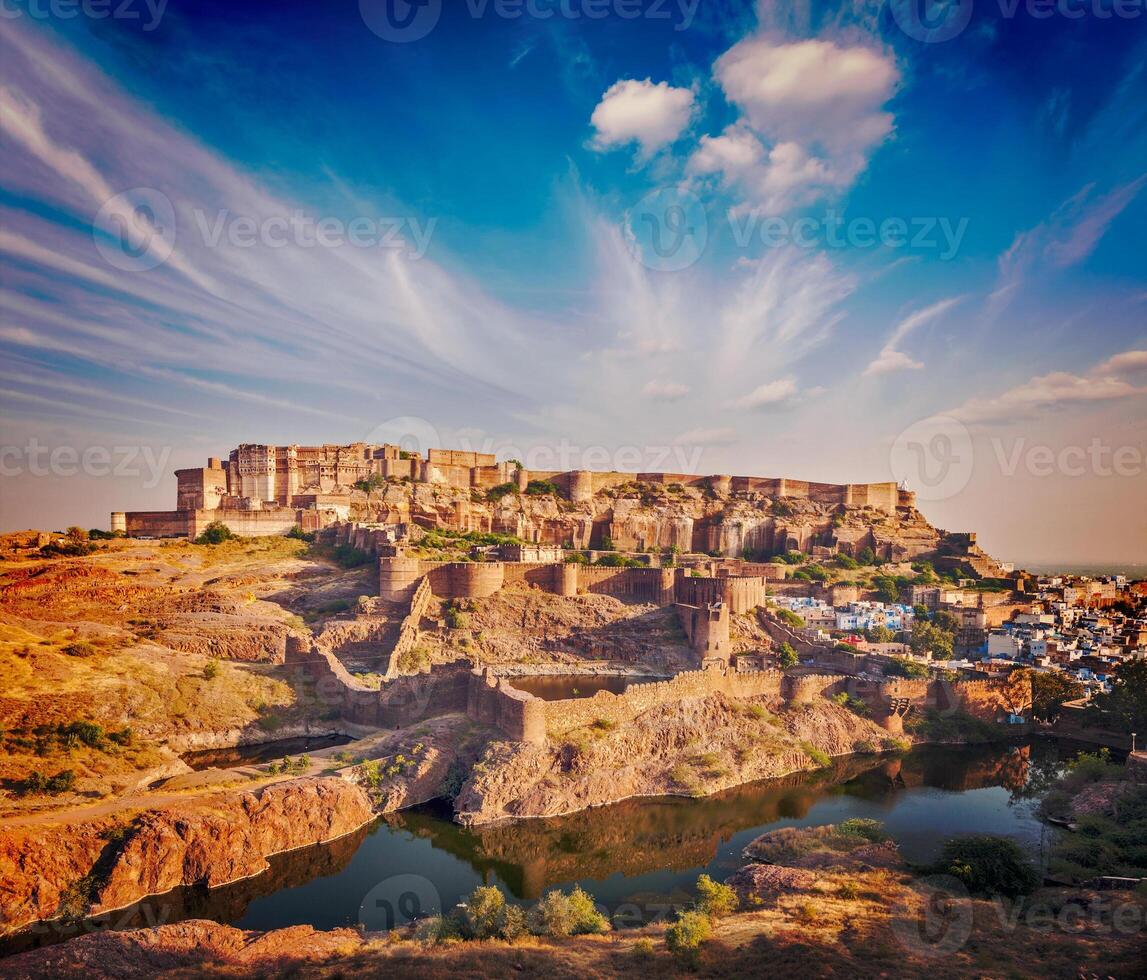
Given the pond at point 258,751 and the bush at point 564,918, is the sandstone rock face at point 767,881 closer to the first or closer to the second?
the bush at point 564,918

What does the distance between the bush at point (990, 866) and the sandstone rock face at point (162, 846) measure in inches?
657

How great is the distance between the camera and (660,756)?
25188 mm

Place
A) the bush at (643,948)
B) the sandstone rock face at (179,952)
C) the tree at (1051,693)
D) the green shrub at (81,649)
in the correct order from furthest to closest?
the tree at (1051,693), the green shrub at (81,649), the bush at (643,948), the sandstone rock face at (179,952)

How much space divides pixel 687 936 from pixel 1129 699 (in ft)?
84.9

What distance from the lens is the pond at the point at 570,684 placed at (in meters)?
29.0

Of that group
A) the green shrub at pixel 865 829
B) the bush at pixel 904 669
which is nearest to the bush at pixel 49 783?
the green shrub at pixel 865 829

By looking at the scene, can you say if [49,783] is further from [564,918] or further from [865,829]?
[865,829]

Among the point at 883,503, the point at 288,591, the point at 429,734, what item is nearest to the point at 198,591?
the point at 288,591

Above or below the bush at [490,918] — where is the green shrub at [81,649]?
above

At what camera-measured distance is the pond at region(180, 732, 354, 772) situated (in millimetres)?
24089

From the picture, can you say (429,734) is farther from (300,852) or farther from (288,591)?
(288,591)

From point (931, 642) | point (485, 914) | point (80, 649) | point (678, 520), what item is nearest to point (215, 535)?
point (80, 649)

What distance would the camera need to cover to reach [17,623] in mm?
27484

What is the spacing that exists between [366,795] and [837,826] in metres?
14.8
